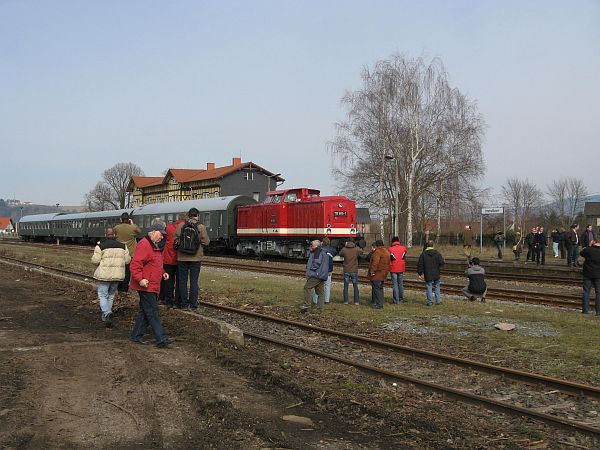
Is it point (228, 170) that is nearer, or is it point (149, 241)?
point (149, 241)

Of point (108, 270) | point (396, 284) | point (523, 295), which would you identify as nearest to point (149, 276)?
point (108, 270)

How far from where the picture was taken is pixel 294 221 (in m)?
27.3

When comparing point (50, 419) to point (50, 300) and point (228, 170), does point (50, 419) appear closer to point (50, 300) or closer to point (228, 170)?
point (50, 300)

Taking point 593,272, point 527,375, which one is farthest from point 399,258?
point 527,375

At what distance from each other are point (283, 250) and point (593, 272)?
17.2 metres

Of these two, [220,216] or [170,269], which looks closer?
[170,269]

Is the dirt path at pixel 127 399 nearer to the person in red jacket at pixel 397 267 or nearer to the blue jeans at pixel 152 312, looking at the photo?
the blue jeans at pixel 152 312

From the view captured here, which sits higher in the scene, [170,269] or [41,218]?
[41,218]

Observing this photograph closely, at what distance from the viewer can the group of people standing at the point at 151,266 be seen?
27.9 feet

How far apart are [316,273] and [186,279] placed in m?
2.76

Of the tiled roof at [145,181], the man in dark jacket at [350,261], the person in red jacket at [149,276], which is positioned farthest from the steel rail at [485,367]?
the tiled roof at [145,181]

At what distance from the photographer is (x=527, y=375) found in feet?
23.0

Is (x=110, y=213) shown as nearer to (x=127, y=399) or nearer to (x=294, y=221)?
(x=294, y=221)

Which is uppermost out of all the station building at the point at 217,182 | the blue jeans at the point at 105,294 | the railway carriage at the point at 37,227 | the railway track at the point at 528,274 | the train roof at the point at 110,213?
the station building at the point at 217,182
